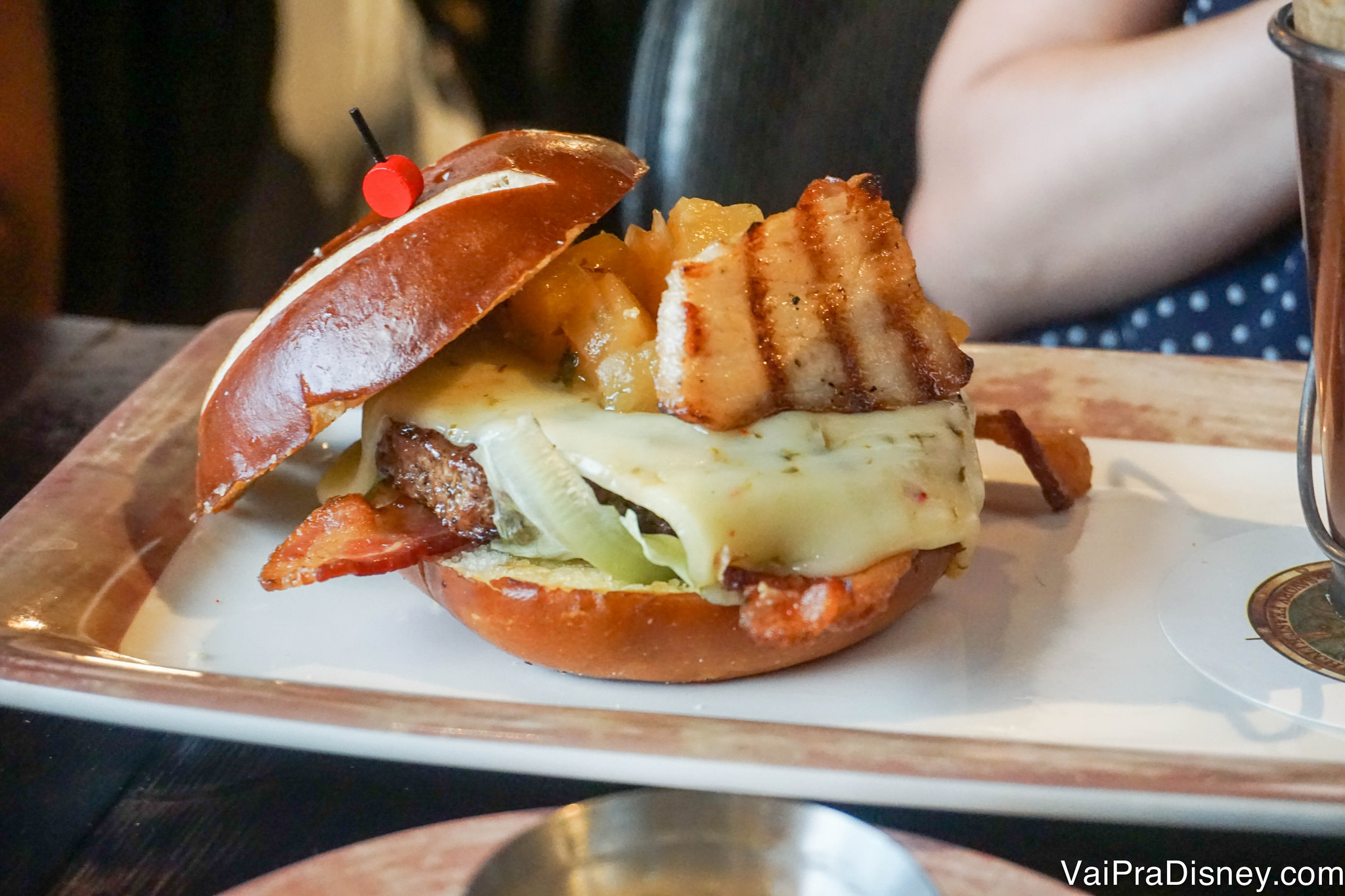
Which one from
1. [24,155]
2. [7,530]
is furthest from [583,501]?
[24,155]

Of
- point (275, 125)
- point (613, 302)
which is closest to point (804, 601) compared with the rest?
point (613, 302)

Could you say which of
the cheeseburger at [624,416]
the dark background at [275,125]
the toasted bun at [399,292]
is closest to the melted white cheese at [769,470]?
the cheeseburger at [624,416]

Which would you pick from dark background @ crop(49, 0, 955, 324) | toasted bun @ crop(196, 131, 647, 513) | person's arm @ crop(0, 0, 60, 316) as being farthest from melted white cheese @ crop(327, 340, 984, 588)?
person's arm @ crop(0, 0, 60, 316)

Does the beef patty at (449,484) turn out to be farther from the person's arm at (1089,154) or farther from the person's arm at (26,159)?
the person's arm at (26,159)

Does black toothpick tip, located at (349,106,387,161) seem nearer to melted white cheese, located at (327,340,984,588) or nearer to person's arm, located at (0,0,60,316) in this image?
melted white cheese, located at (327,340,984,588)

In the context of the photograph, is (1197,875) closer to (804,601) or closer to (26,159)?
(804,601)

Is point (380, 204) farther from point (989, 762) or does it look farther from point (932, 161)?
point (932, 161)
